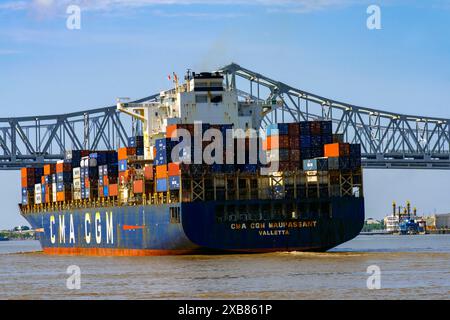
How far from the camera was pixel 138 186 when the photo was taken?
264ft

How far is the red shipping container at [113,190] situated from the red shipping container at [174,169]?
38.5 ft

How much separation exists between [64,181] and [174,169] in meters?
26.9

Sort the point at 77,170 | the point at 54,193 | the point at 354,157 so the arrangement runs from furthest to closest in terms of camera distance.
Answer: the point at 54,193
the point at 77,170
the point at 354,157

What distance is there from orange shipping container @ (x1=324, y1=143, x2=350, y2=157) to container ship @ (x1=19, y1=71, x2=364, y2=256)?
9 centimetres

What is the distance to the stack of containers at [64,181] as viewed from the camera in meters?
97.9

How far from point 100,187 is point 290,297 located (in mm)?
46062

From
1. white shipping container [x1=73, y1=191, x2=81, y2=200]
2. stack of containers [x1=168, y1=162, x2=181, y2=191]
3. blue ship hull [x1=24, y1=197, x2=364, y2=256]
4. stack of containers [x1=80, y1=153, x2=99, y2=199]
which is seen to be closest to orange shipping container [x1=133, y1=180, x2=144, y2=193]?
blue ship hull [x1=24, y1=197, x2=364, y2=256]

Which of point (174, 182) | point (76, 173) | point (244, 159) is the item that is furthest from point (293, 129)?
point (76, 173)

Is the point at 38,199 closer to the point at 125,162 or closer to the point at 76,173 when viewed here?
the point at 76,173

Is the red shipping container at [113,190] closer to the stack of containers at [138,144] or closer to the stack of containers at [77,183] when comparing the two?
the stack of containers at [138,144]

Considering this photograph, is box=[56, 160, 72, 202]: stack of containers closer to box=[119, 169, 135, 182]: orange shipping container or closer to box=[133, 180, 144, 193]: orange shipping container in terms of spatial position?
box=[119, 169, 135, 182]: orange shipping container

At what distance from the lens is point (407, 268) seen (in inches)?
2397

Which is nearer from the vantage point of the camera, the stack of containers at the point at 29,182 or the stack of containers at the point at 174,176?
the stack of containers at the point at 174,176

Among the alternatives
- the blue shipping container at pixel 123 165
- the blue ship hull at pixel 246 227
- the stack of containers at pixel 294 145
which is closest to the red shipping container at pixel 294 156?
the stack of containers at pixel 294 145
